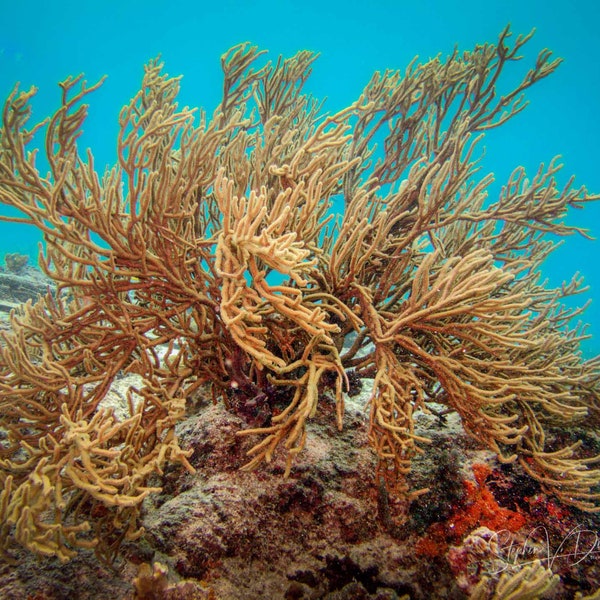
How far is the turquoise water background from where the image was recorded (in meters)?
95.9

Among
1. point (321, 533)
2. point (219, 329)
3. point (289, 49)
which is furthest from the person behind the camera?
point (289, 49)

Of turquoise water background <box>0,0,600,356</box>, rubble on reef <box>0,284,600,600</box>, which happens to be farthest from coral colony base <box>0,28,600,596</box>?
turquoise water background <box>0,0,600,356</box>

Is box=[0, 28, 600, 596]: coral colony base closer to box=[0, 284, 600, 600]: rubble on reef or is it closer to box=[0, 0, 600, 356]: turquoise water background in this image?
box=[0, 284, 600, 600]: rubble on reef

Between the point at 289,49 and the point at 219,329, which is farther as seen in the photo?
the point at 289,49

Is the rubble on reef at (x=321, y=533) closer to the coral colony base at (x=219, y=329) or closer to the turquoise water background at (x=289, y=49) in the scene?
the coral colony base at (x=219, y=329)

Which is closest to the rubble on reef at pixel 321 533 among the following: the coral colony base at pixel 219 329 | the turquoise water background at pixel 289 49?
the coral colony base at pixel 219 329

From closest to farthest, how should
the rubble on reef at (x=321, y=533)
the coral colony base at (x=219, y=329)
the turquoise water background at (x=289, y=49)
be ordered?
the coral colony base at (x=219, y=329) → the rubble on reef at (x=321, y=533) → the turquoise water background at (x=289, y=49)

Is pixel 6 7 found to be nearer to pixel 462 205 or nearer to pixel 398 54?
pixel 398 54

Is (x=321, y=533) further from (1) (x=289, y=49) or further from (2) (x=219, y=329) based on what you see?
(1) (x=289, y=49)

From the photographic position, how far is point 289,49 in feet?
371

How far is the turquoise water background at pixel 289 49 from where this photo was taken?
315 ft

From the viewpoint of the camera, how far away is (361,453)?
2.95 meters

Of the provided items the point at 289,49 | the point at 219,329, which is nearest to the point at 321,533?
the point at 219,329

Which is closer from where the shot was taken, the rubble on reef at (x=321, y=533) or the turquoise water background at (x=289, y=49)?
the rubble on reef at (x=321, y=533)
